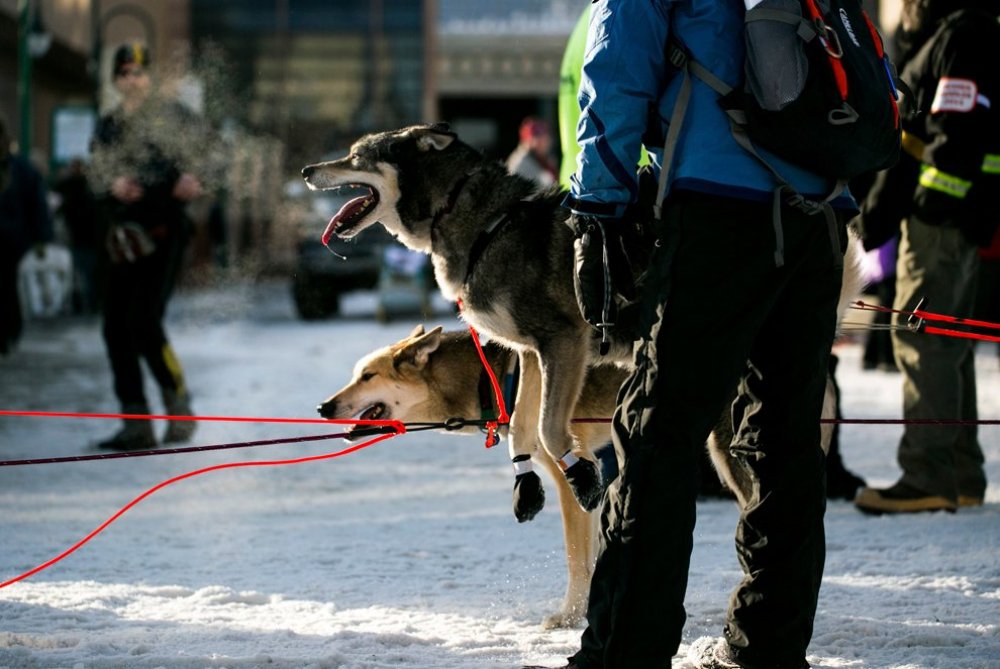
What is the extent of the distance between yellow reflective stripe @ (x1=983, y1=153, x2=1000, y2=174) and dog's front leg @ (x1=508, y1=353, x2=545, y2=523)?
2.29 metres

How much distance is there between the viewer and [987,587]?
4.28m

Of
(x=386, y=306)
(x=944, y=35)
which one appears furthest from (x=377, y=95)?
(x=944, y=35)

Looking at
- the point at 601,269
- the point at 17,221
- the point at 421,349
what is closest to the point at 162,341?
the point at 421,349

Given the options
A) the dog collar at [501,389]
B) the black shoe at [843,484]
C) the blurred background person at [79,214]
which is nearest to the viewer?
the dog collar at [501,389]

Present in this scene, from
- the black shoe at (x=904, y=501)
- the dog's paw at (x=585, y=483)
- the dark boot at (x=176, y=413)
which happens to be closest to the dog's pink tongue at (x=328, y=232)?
the dog's paw at (x=585, y=483)

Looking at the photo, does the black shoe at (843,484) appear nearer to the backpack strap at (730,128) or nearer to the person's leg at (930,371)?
the person's leg at (930,371)

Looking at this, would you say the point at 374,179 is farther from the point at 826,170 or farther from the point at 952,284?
the point at 952,284

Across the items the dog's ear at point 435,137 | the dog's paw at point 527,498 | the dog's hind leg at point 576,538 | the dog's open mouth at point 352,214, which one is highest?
the dog's ear at point 435,137

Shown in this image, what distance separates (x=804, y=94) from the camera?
108 inches

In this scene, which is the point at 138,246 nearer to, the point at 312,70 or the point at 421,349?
the point at 421,349

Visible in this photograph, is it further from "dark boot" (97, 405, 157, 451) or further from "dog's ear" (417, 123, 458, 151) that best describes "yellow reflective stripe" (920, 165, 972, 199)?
"dark boot" (97, 405, 157, 451)

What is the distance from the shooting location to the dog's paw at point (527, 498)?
3.79 meters

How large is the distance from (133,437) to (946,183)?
4.36m

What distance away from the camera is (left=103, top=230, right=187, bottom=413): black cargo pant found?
7375mm
